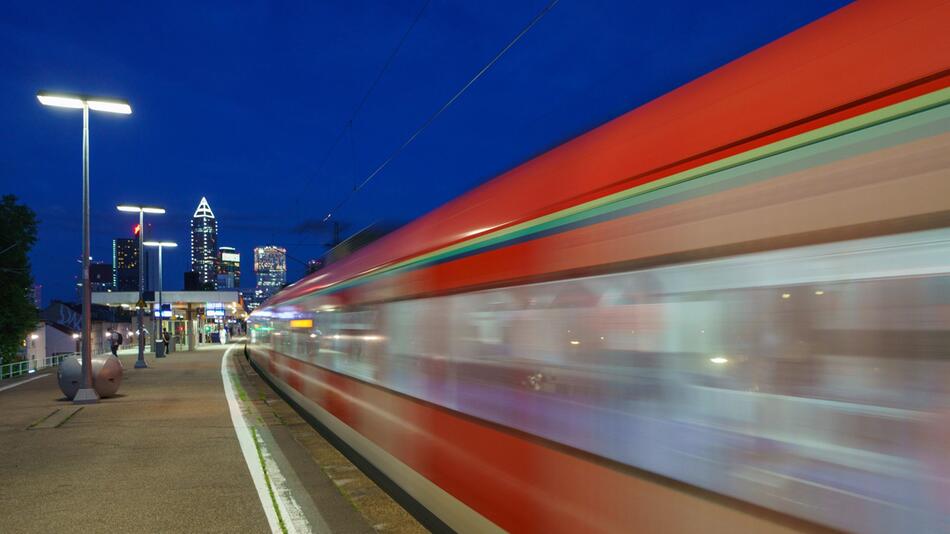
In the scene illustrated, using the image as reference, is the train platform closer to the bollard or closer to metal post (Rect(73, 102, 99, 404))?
metal post (Rect(73, 102, 99, 404))

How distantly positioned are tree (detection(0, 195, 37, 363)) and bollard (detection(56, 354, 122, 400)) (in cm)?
3309

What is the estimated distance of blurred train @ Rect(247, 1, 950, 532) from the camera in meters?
1.89

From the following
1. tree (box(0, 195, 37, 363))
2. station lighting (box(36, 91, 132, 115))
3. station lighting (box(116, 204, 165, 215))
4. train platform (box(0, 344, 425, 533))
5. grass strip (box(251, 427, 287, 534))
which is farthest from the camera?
tree (box(0, 195, 37, 363))

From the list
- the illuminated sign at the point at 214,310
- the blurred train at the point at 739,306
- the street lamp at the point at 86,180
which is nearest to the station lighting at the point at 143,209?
the street lamp at the point at 86,180

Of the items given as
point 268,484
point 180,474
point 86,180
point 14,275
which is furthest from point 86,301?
point 14,275

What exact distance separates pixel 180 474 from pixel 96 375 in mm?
9652

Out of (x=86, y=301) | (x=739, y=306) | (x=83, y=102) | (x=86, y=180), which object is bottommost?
(x=739, y=306)

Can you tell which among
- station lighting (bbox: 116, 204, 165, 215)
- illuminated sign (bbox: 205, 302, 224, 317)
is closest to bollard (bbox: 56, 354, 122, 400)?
station lighting (bbox: 116, 204, 165, 215)

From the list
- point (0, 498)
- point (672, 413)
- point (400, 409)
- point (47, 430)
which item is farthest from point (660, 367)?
point (47, 430)

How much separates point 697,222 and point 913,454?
1.08m

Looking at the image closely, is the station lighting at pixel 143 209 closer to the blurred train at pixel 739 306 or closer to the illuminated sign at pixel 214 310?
the blurred train at pixel 739 306

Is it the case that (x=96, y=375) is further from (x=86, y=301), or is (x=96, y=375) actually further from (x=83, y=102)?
(x=83, y=102)

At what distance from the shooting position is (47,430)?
11539mm

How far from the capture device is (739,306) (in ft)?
7.81
